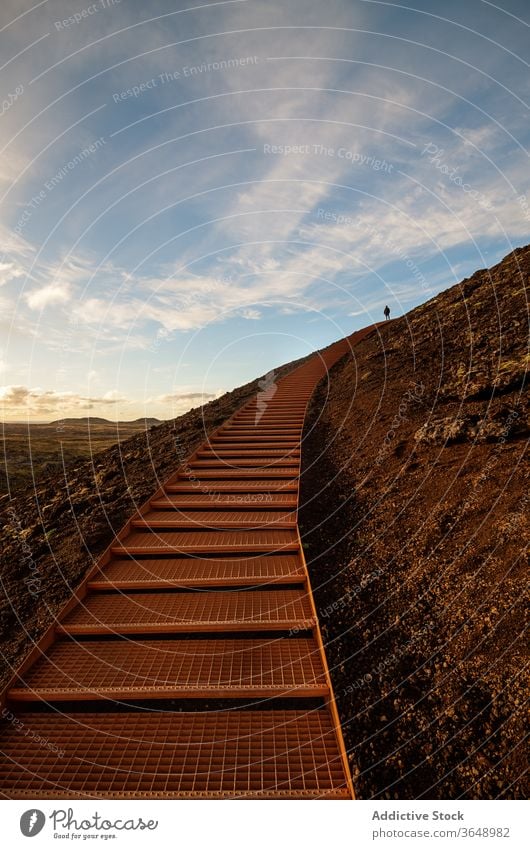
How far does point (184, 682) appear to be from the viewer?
3732 mm

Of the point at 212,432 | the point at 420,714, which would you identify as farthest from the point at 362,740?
the point at 212,432

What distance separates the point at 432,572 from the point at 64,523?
6542mm

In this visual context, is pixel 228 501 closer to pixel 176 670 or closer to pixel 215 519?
pixel 215 519

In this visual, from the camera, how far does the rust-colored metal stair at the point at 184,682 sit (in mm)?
3031

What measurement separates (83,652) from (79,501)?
4661 mm

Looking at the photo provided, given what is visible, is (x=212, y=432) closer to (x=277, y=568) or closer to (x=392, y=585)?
(x=277, y=568)

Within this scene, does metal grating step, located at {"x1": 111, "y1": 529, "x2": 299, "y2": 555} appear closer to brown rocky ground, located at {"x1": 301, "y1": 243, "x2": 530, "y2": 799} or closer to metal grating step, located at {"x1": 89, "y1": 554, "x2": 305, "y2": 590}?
metal grating step, located at {"x1": 89, "y1": 554, "x2": 305, "y2": 590}

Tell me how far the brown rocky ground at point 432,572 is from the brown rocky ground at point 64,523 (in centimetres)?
335

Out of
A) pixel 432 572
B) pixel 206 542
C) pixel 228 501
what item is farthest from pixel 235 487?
pixel 432 572

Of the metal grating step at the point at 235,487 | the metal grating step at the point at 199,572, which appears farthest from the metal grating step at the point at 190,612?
the metal grating step at the point at 235,487

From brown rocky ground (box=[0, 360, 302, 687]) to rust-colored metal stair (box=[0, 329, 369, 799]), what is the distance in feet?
1.26

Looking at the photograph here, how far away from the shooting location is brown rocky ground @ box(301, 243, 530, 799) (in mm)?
2926

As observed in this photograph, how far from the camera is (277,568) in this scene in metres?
5.34

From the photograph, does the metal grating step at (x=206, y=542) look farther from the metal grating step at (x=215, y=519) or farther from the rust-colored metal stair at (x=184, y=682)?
the metal grating step at (x=215, y=519)
